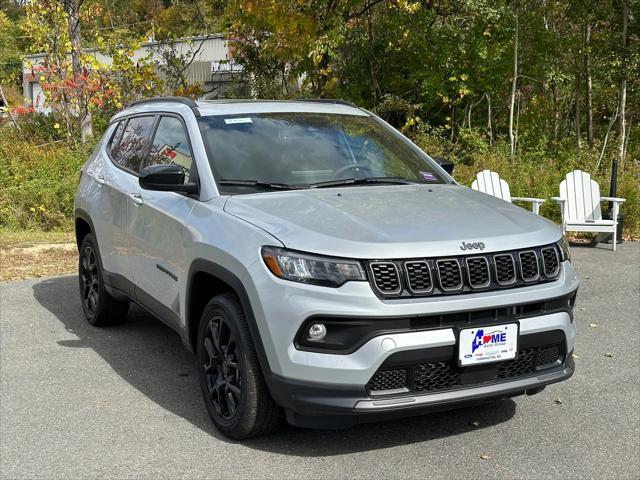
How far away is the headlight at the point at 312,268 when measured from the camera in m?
3.56

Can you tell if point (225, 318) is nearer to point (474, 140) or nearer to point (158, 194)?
point (158, 194)

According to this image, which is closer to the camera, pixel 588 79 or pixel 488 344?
pixel 488 344

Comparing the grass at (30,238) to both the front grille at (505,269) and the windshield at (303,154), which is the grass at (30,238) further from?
the front grille at (505,269)

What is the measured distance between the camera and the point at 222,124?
16.2 feet

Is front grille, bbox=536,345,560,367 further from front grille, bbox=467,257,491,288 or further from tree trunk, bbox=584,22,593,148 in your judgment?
tree trunk, bbox=584,22,593,148

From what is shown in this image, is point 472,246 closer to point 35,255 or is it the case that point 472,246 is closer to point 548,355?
point 548,355

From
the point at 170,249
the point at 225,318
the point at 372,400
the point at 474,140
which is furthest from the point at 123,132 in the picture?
the point at 474,140

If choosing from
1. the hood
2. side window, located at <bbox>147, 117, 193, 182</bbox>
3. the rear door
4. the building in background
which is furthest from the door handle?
the building in background

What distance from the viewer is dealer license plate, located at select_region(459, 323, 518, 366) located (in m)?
3.65

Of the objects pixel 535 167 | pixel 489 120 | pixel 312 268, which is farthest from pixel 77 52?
pixel 312 268

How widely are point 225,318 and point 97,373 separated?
1.79m

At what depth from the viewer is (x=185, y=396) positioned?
4922 millimetres

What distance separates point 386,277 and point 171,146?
217 centimetres

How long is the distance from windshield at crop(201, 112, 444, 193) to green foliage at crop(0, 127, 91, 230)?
8.42 m
